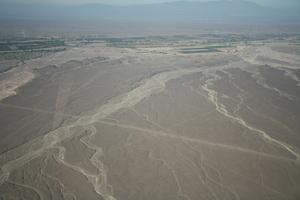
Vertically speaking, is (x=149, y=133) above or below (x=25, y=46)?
below

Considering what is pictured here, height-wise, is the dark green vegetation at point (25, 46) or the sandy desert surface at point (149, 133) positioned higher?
the dark green vegetation at point (25, 46)

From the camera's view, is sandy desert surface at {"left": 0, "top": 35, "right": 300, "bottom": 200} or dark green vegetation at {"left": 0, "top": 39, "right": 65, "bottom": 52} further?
dark green vegetation at {"left": 0, "top": 39, "right": 65, "bottom": 52}

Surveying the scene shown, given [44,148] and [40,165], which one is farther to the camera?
[44,148]

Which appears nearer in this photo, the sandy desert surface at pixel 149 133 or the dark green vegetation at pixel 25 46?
the sandy desert surface at pixel 149 133

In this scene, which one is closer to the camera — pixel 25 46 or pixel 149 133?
pixel 149 133

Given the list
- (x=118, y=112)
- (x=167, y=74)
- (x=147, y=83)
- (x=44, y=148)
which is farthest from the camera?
(x=167, y=74)

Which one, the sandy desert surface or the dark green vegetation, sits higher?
the dark green vegetation

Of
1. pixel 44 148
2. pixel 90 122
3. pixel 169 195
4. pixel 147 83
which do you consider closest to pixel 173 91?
→ pixel 147 83

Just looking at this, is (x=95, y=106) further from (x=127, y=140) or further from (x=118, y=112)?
(x=127, y=140)
